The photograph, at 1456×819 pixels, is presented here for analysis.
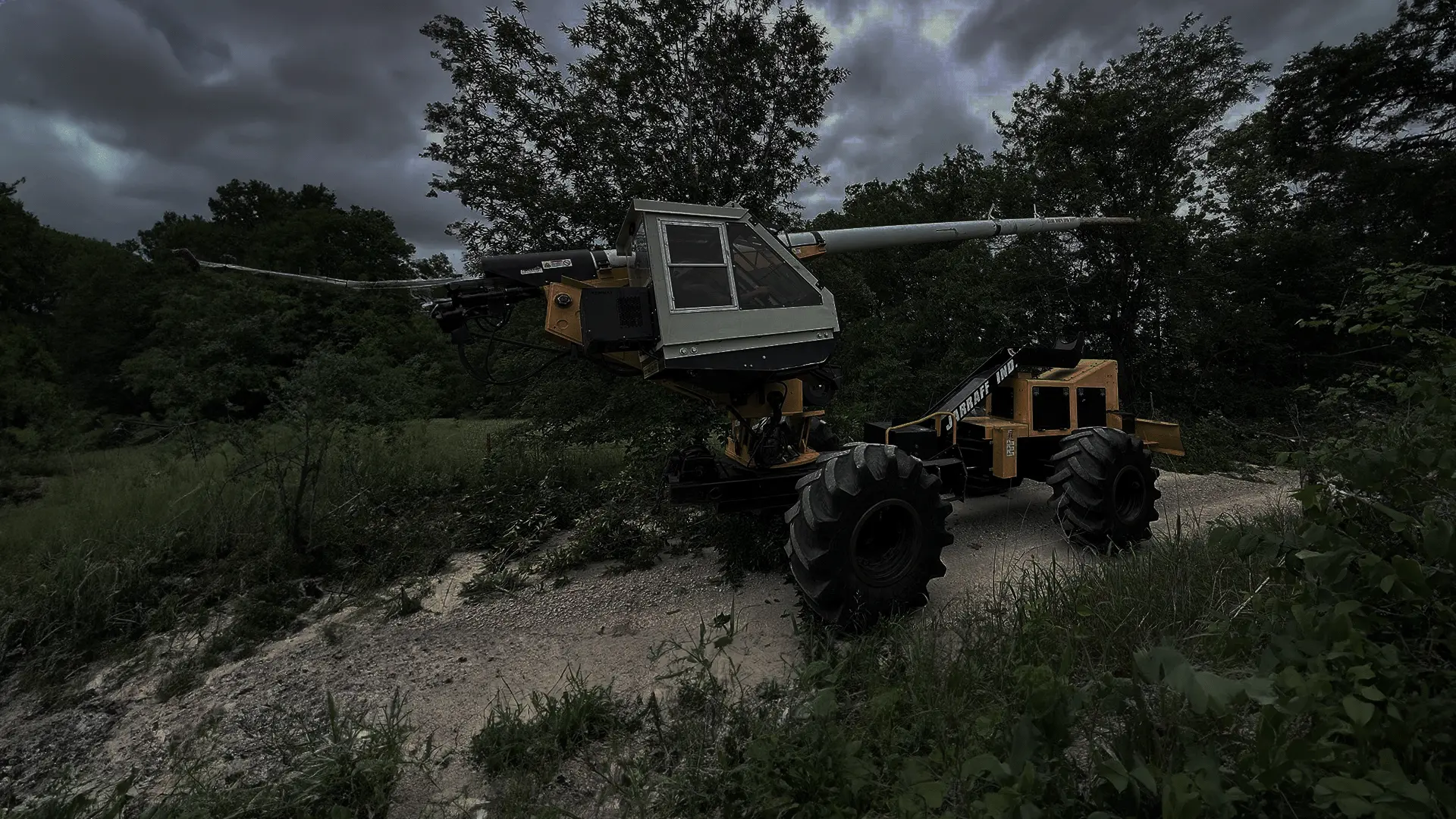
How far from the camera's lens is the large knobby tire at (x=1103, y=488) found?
503 cm

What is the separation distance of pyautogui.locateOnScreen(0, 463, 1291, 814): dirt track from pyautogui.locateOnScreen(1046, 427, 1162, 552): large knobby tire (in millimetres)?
279

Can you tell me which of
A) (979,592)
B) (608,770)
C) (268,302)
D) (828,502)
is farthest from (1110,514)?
(268,302)

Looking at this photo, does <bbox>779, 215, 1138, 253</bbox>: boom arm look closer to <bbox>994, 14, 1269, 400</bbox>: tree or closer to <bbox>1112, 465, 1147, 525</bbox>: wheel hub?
<bbox>1112, 465, 1147, 525</bbox>: wheel hub

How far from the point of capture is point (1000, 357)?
5.86 metres

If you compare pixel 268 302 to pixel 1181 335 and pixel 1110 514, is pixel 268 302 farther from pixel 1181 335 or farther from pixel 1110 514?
pixel 1181 335

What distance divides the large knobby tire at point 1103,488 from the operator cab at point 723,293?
2.54 metres

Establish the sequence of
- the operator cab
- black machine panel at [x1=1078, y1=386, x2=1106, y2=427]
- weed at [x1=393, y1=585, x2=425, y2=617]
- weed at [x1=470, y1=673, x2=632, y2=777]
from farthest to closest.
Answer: black machine panel at [x1=1078, y1=386, x2=1106, y2=427]
weed at [x1=393, y1=585, x2=425, y2=617]
the operator cab
weed at [x1=470, y1=673, x2=632, y2=777]

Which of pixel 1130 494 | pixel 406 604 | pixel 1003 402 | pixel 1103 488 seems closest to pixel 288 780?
pixel 406 604

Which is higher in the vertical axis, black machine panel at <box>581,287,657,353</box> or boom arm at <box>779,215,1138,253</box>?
boom arm at <box>779,215,1138,253</box>

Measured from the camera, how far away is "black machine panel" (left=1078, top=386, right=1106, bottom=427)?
5.99 metres

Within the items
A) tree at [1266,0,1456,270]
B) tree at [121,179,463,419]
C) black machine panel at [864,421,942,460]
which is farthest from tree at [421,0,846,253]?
tree at [1266,0,1456,270]

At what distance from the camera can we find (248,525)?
19.2 ft

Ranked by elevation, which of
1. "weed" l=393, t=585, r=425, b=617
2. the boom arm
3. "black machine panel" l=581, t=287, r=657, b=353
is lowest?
"weed" l=393, t=585, r=425, b=617

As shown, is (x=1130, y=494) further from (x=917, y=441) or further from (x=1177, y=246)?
(x=1177, y=246)
